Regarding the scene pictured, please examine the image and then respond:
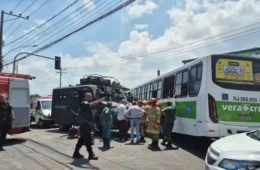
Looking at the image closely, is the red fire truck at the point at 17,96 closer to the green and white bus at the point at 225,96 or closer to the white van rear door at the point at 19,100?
the white van rear door at the point at 19,100

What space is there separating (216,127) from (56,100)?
35.0 feet

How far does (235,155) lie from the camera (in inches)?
172

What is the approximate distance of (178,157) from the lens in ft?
29.6

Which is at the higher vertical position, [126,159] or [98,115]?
[98,115]

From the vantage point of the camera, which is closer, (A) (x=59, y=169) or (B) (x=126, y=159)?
(A) (x=59, y=169)

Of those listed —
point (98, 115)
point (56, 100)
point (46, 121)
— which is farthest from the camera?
point (46, 121)

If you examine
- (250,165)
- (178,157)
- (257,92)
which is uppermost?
(257,92)

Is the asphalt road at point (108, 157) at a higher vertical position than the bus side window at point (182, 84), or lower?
lower

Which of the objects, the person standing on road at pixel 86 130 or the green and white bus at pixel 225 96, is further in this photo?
the green and white bus at pixel 225 96

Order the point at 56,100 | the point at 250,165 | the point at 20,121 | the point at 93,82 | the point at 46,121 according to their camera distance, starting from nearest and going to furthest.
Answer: the point at 250,165, the point at 20,121, the point at 93,82, the point at 56,100, the point at 46,121

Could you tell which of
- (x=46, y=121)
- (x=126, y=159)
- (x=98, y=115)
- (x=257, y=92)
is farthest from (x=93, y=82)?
(x=257, y=92)

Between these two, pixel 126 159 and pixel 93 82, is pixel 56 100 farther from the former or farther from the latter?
pixel 126 159

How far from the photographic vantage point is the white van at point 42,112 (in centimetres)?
2041

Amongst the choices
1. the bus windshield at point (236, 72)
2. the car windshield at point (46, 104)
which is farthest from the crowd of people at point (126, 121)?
the car windshield at point (46, 104)
